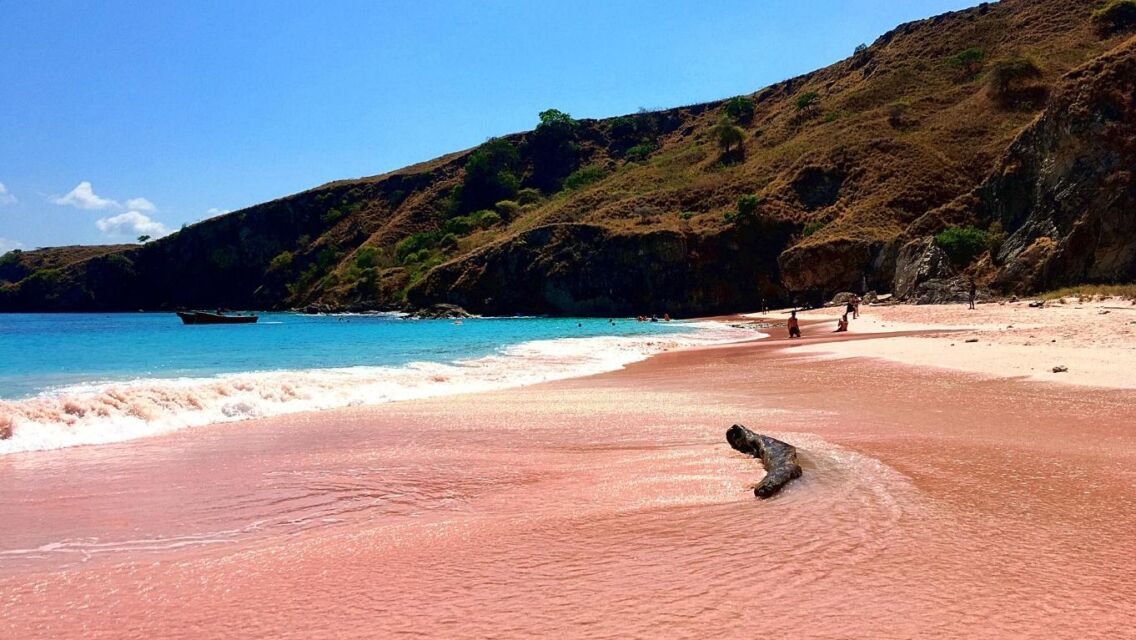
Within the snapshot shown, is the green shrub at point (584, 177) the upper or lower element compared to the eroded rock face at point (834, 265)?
upper

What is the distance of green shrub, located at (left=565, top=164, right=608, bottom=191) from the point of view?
358 ft

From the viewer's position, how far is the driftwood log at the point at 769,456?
19.0ft

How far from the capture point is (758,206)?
6956 centimetres

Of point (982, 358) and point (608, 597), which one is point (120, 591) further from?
point (982, 358)

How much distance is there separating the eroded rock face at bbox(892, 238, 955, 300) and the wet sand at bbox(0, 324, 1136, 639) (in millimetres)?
39898

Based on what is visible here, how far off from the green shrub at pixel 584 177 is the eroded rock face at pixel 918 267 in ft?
204

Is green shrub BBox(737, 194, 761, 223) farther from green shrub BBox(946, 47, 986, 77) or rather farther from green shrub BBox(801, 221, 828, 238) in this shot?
green shrub BBox(946, 47, 986, 77)

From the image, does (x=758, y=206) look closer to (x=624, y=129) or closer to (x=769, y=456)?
(x=624, y=129)

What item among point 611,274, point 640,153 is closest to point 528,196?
A: point 640,153

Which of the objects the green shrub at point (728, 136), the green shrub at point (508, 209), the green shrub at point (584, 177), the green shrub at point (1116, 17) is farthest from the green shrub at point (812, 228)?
the green shrub at point (508, 209)

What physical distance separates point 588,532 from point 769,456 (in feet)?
8.26

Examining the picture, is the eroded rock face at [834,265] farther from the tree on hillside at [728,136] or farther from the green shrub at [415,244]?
the green shrub at [415,244]

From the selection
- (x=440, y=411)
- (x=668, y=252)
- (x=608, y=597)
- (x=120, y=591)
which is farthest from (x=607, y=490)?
(x=668, y=252)

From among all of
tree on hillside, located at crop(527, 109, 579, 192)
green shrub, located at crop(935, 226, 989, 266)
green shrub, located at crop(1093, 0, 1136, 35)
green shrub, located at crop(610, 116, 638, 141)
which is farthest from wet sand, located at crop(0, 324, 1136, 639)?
green shrub, located at crop(610, 116, 638, 141)
